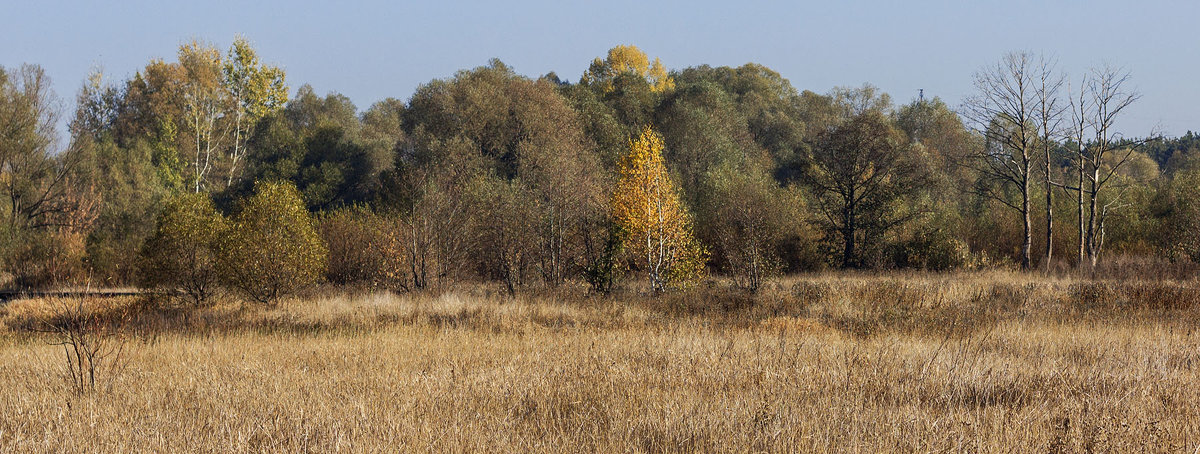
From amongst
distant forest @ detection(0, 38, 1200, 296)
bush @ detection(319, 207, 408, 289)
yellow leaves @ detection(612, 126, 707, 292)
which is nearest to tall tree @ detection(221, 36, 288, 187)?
distant forest @ detection(0, 38, 1200, 296)

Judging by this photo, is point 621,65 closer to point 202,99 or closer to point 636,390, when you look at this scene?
point 202,99

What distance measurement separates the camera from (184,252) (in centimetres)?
2302

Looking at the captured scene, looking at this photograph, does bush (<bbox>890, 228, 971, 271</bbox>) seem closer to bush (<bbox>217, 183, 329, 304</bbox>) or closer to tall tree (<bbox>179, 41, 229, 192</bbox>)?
bush (<bbox>217, 183, 329, 304</bbox>)

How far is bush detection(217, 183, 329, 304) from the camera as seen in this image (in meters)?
21.4

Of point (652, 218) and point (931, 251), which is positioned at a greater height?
point (652, 218)

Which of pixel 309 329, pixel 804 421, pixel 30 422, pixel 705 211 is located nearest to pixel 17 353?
pixel 309 329

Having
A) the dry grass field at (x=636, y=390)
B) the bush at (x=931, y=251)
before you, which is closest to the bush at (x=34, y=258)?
the dry grass field at (x=636, y=390)

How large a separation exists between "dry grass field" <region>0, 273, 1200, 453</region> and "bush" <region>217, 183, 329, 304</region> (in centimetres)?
761

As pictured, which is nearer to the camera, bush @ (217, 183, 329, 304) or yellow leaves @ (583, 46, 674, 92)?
bush @ (217, 183, 329, 304)

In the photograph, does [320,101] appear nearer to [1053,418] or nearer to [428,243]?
[428,243]

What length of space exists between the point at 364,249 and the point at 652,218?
510 inches

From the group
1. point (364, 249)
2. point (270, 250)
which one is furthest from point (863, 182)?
point (270, 250)

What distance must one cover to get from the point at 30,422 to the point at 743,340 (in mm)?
7703

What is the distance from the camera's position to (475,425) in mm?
5543
